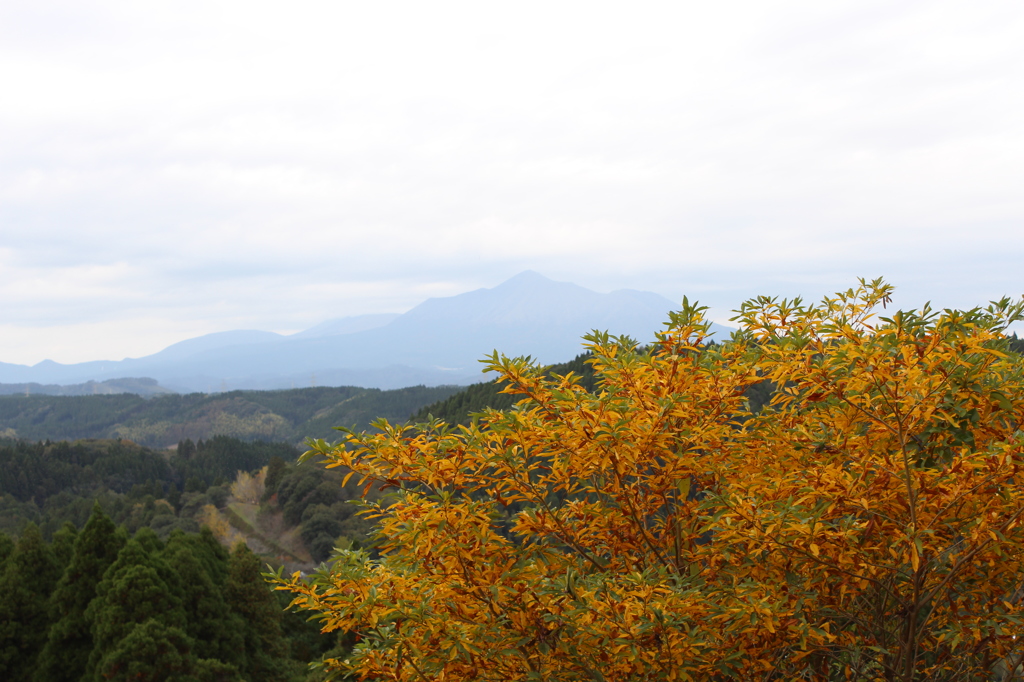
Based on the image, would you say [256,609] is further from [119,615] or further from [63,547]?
[119,615]

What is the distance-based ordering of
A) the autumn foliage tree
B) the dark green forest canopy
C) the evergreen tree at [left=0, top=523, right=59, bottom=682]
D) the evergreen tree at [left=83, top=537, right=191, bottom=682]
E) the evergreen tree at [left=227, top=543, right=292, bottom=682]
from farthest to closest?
the evergreen tree at [left=227, top=543, right=292, bottom=682] < the evergreen tree at [left=0, top=523, right=59, bottom=682] < the evergreen tree at [left=83, top=537, right=191, bottom=682] < the dark green forest canopy < the autumn foliage tree

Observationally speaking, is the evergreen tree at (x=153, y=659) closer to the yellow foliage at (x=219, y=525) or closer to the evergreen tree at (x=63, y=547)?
the evergreen tree at (x=63, y=547)

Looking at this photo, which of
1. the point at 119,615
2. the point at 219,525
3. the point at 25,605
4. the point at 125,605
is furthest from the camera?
the point at 219,525

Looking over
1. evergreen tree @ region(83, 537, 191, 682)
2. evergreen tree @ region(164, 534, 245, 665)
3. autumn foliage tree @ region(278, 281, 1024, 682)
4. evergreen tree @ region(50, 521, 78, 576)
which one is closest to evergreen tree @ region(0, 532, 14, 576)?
evergreen tree @ region(50, 521, 78, 576)

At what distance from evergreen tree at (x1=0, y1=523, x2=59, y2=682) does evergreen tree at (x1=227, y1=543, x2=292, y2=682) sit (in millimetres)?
6000

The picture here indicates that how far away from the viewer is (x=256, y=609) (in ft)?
79.4

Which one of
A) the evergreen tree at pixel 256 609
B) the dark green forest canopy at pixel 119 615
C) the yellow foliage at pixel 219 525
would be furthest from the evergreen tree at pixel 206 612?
the yellow foliage at pixel 219 525

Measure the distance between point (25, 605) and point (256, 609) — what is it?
759cm

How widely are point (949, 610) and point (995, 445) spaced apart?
1.51 metres

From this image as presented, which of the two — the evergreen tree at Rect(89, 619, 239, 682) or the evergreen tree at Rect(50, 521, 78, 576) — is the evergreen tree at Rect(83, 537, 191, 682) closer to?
the evergreen tree at Rect(89, 619, 239, 682)

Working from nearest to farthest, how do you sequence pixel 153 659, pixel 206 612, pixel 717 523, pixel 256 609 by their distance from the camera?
1. pixel 717 523
2. pixel 153 659
3. pixel 206 612
4. pixel 256 609

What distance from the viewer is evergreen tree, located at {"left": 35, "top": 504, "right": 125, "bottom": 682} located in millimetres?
18062

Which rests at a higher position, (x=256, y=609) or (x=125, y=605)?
(x=125, y=605)

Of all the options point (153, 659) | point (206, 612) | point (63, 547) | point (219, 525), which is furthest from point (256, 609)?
point (219, 525)
